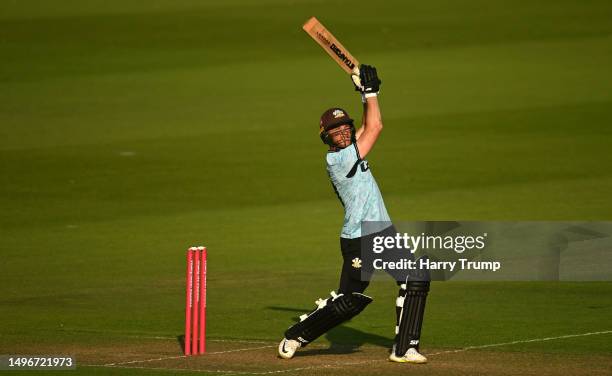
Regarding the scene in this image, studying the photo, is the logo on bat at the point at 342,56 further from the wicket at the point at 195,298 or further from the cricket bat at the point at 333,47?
the wicket at the point at 195,298

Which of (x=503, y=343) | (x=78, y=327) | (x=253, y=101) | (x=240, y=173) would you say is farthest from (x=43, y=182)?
(x=503, y=343)

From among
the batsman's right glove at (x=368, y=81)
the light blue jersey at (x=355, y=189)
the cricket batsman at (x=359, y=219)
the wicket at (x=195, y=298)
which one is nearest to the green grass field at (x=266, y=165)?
the wicket at (x=195, y=298)

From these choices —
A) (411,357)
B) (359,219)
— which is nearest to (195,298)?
(359,219)

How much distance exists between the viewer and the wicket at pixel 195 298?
39.1 feet

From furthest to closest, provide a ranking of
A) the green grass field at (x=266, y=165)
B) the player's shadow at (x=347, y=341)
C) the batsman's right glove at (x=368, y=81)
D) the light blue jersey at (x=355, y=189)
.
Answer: the green grass field at (x=266, y=165) < the player's shadow at (x=347, y=341) < the batsman's right glove at (x=368, y=81) < the light blue jersey at (x=355, y=189)

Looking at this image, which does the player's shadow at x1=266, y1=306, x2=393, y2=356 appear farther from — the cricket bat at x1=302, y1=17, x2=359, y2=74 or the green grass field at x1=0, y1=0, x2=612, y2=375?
the cricket bat at x1=302, y1=17, x2=359, y2=74

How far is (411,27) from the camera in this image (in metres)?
38.9

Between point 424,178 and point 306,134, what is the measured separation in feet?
14.7

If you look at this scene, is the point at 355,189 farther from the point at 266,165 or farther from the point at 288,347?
the point at 266,165

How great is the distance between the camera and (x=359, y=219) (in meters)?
11.7

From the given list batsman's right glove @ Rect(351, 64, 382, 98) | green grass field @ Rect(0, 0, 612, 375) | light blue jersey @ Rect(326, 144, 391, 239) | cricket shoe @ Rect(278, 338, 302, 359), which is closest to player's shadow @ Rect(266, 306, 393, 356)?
green grass field @ Rect(0, 0, 612, 375)

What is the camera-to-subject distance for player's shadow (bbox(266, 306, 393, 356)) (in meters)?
12.5

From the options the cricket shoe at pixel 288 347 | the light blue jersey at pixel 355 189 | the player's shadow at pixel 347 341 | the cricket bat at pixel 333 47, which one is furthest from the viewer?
the player's shadow at pixel 347 341

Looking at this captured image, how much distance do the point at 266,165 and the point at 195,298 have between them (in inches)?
529
